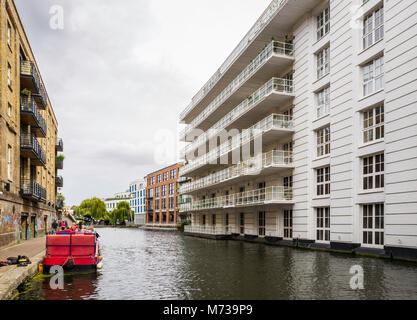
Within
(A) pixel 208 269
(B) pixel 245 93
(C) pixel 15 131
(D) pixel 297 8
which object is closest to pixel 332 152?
(D) pixel 297 8

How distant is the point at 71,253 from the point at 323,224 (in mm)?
14735

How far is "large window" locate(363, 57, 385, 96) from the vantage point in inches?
744

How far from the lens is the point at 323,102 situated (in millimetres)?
23531

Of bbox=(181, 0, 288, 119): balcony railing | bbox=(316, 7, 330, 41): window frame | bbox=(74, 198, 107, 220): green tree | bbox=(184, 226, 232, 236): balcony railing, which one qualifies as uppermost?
bbox=(181, 0, 288, 119): balcony railing

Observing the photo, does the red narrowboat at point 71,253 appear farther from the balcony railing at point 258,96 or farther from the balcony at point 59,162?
the balcony at point 59,162

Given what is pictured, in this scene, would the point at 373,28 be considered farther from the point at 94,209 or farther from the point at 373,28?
the point at 94,209

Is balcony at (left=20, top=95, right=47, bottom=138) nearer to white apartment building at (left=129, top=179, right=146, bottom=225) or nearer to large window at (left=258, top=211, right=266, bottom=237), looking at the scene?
large window at (left=258, top=211, right=266, bottom=237)

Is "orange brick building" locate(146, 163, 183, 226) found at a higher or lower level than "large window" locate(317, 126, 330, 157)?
lower

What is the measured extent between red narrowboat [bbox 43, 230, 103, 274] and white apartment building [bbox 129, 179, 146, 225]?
302ft

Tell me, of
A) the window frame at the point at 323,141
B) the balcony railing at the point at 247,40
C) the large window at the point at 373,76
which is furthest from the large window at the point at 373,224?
the balcony railing at the point at 247,40

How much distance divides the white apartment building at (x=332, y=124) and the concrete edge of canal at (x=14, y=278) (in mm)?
13731

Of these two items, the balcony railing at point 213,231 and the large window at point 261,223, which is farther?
the balcony railing at point 213,231

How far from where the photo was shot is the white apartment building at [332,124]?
16.9 metres

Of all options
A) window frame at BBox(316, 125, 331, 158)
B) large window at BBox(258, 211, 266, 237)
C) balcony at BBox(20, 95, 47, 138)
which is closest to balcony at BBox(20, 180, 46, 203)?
balcony at BBox(20, 95, 47, 138)
